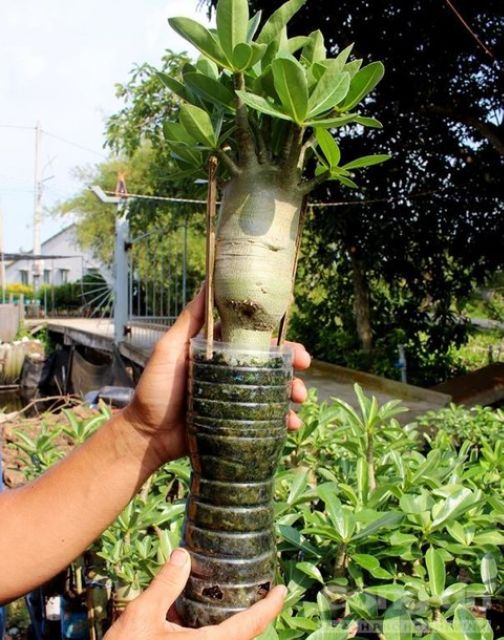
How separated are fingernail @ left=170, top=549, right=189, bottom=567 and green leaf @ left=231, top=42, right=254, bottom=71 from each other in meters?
0.72

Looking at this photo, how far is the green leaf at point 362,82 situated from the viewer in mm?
940

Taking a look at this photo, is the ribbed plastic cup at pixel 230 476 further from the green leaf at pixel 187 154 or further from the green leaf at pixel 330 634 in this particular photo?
the green leaf at pixel 187 154

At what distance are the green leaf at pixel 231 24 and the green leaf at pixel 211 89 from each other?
70mm

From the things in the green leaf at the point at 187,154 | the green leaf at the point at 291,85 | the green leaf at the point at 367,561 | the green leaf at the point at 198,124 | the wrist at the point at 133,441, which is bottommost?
the green leaf at the point at 367,561

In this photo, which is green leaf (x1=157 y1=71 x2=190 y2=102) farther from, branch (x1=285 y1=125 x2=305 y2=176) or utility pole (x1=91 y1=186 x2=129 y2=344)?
utility pole (x1=91 y1=186 x2=129 y2=344)

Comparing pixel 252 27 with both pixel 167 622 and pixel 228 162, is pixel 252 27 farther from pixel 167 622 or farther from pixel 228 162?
pixel 167 622

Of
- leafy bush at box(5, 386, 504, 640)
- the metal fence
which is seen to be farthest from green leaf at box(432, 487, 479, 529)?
the metal fence

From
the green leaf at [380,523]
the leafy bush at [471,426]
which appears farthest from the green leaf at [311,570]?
the leafy bush at [471,426]

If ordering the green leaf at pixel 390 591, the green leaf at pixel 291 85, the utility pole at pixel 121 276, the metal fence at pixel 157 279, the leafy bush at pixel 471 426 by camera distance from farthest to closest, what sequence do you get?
the utility pole at pixel 121 276, the metal fence at pixel 157 279, the leafy bush at pixel 471 426, the green leaf at pixel 390 591, the green leaf at pixel 291 85

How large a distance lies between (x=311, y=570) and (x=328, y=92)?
828 millimetres

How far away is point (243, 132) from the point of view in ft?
3.24

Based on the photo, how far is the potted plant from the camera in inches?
36.2

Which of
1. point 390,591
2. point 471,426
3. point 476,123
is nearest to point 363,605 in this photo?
point 390,591

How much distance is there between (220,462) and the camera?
930 millimetres
